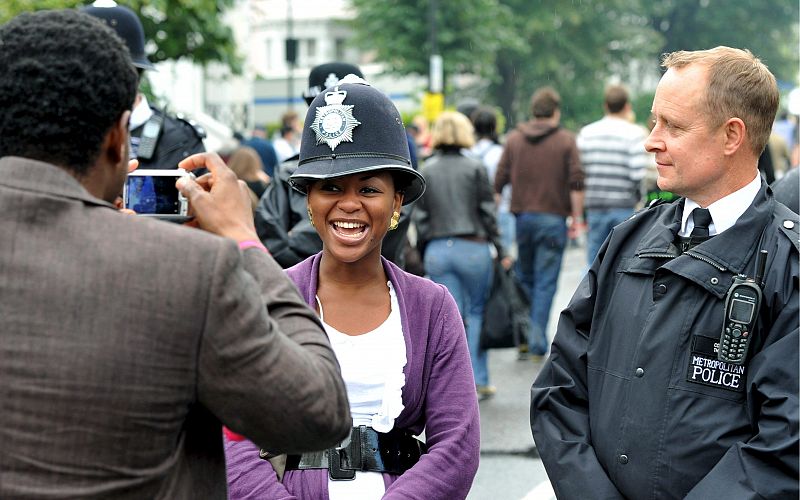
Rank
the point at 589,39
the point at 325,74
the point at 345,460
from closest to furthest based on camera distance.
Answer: the point at 345,460
the point at 325,74
the point at 589,39

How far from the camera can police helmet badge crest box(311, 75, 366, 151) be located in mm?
3326

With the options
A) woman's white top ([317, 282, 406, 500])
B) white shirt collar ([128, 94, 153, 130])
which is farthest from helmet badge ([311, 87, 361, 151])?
white shirt collar ([128, 94, 153, 130])

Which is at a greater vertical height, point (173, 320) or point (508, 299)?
point (173, 320)

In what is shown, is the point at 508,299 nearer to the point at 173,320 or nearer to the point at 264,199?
the point at 264,199

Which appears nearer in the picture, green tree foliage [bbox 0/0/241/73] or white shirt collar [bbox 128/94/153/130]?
white shirt collar [bbox 128/94/153/130]

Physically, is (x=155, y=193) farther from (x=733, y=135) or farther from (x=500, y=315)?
(x=500, y=315)

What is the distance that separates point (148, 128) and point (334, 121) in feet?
7.31

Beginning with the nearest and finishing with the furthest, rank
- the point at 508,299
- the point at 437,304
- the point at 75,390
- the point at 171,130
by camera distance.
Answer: the point at 75,390 → the point at 437,304 → the point at 171,130 → the point at 508,299

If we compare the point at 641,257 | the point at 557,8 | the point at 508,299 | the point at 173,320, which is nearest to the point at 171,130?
the point at 641,257

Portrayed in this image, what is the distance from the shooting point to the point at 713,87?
3.12m

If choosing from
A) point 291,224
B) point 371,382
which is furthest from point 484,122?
point 371,382

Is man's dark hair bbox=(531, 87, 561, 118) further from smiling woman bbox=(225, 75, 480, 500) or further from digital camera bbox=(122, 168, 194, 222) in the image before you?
digital camera bbox=(122, 168, 194, 222)

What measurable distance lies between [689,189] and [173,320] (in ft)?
5.43

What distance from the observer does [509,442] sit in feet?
25.4
